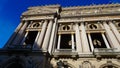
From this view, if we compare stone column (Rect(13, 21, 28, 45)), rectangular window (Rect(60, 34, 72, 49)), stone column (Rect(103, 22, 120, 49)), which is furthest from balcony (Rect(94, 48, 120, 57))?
stone column (Rect(13, 21, 28, 45))

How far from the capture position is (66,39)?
24359 millimetres

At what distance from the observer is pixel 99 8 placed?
27.9 meters

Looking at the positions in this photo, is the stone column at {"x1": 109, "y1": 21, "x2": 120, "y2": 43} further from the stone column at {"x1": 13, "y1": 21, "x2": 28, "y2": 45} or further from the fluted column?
the fluted column

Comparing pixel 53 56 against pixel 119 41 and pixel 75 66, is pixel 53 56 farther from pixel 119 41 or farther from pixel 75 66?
pixel 119 41

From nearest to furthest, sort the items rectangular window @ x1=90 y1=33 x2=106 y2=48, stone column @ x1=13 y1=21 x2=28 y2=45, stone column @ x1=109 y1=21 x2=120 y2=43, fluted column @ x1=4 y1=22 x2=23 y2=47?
1. stone column @ x1=109 y1=21 x2=120 y2=43
2. fluted column @ x1=4 y1=22 x2=23 y2=47
3. stone column @ x1=13 y1=21 x2=28 y2=45
4. rectangular window @ x1=90 y1=33 x2=106 y2=48

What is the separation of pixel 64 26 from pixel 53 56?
8.24 metres

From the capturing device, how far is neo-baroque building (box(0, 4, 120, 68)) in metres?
17.0

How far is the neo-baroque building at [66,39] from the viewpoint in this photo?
17.0m

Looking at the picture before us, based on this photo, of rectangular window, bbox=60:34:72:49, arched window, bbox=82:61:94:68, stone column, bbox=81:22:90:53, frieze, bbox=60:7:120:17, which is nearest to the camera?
arched window, bbox=82:61:94:68

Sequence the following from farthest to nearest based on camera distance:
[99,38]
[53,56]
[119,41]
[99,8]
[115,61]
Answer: [99,8]
[99,38]
[119,41]
[53,56]
[115,61]

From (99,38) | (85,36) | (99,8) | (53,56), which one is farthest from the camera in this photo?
(99,8)

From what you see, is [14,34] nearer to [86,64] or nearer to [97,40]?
[86,64]

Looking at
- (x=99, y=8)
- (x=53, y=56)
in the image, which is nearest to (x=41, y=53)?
(x=53, y=56)

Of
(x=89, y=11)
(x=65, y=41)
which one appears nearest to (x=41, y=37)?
(x=65, y=41)
